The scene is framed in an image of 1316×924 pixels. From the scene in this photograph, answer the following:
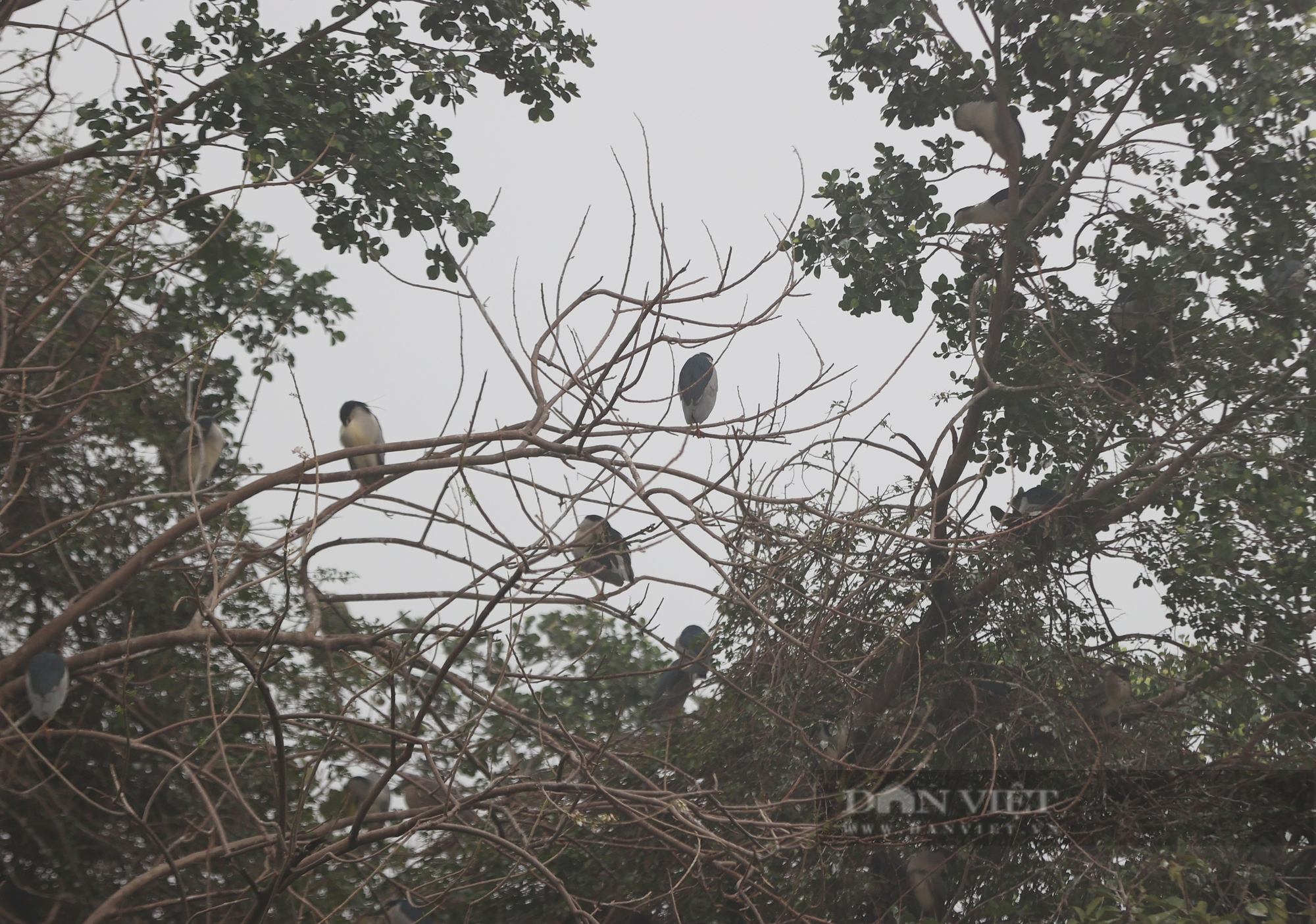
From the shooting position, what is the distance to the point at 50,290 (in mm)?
3561

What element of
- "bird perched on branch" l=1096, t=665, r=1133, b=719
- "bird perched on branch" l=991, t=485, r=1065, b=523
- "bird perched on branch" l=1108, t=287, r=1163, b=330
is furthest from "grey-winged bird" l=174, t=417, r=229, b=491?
"bird perched on branch" l=1108, t=287, r=1163, b=330

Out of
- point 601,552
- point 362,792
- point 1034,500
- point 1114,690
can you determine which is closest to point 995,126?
point 1034,500

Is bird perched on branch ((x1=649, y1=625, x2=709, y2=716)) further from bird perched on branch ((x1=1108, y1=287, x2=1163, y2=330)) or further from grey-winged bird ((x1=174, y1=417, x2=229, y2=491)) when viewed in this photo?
bird perched on branch ((x1=1108, y1=287, x2=1163, y2=330))

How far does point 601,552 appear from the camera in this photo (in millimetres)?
2480

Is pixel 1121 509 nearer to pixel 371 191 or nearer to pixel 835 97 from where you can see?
pixel 835 97

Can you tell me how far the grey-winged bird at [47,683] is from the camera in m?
3.06

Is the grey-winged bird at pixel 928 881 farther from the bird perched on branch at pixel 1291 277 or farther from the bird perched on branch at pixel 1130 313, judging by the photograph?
the bird perched on branch at pixel 1291 277

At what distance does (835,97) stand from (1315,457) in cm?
273

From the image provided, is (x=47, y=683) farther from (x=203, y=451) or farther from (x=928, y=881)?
(x=928, y=881)

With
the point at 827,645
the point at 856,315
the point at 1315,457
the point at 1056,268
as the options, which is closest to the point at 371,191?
the point at 856,315

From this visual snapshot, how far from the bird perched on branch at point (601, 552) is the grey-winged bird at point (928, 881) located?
1667mm

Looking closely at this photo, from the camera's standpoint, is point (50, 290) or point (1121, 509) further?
point (1121, 509)

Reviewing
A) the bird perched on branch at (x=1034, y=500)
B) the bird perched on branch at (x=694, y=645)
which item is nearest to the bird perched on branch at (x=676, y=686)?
the bird perched on branch at (x=694, y=645)

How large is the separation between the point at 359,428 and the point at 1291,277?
4133 mm
